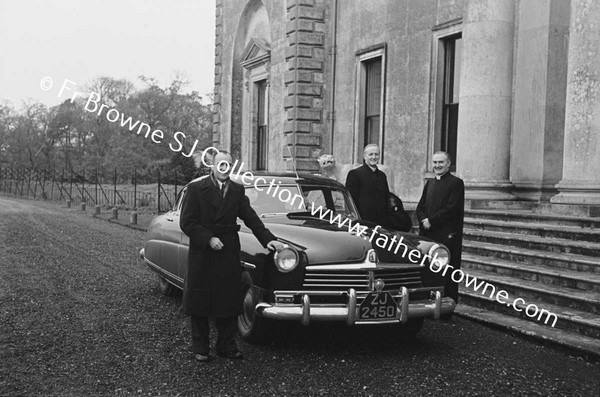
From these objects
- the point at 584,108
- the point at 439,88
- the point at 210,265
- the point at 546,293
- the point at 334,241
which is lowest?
the point at 546,293

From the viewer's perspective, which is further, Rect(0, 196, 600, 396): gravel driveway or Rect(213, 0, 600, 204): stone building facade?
Rect(213, 0, 600, 204): stone building facade

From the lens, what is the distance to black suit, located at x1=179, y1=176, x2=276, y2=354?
550 centimetres

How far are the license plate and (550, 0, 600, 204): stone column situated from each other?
5104 millimetres

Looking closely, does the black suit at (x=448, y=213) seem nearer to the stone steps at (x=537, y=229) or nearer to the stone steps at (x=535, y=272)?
the stone steps at (x=535, y=272)

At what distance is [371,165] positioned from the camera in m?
7.80

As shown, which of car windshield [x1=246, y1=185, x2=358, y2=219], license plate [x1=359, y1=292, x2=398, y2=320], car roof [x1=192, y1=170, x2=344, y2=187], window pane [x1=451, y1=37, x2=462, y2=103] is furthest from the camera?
window pane [x1=451, y1=37, x2=462, y2=103]

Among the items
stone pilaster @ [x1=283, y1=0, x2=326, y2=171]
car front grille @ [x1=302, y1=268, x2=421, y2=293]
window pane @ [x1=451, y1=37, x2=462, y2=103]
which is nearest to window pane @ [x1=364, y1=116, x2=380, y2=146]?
stone pilaster @ [x1=283, y1=0, x2=326, y2=171]

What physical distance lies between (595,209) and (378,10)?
809cm

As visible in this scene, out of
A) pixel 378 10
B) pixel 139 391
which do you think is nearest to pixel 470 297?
pixel 139 391

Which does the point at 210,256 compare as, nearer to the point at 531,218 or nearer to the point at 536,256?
the point at 536,256

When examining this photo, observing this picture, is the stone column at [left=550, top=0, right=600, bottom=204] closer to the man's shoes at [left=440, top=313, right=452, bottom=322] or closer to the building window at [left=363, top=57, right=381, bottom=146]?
the man's shoes at [left=440, top=313, right=452, bottom=322]

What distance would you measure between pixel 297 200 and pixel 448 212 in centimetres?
177

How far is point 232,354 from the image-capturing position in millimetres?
5570

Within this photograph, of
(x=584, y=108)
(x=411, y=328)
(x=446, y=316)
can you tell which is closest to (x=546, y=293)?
(x=446, y=316)
